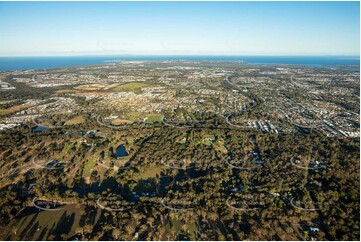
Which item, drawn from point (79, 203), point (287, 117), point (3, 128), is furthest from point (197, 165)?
point (3, 128)

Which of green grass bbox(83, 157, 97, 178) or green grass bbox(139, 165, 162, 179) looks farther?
green grass bbox(83, 157, 97, 178)

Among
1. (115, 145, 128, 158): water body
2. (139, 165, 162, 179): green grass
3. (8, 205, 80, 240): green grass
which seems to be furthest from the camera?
(115, 145, 128, 158): water body

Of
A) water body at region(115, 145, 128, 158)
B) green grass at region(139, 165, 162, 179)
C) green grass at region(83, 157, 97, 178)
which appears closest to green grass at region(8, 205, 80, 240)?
green grass at region(83, 157, 97, 178)

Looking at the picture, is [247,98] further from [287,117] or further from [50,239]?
[50,239]

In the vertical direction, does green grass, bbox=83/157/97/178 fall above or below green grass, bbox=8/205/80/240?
above

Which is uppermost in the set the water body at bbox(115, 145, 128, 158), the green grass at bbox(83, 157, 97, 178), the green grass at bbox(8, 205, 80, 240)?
the water body at bbox(115, 145, 128, 158)

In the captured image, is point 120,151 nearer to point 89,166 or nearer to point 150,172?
point 89,166

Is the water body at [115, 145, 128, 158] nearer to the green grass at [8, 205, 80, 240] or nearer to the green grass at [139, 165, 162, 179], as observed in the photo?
the green grass at [139, 165, 162, 179]

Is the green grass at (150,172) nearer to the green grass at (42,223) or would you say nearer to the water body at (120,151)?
the water body at (120,151)

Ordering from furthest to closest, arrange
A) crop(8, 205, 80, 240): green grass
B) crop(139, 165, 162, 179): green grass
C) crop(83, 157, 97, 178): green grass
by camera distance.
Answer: crop(83, 157, 97, 178): green grass < crop(139, 165, 162, 179): green grass < crop(8, 205, 80, 240): green grass
